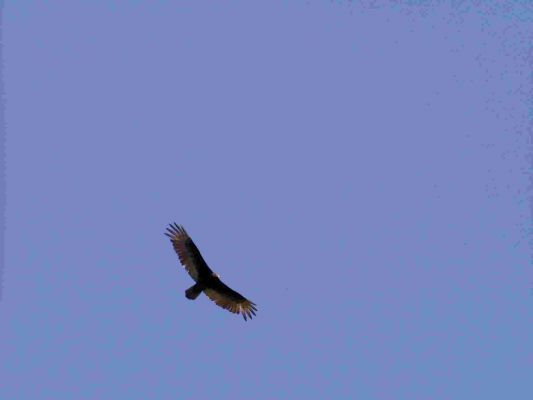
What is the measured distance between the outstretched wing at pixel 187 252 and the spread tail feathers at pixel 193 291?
0.35m

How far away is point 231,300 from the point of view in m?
30.8

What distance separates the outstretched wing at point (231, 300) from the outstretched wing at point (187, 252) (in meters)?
0.64

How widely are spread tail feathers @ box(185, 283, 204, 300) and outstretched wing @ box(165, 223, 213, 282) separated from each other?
1.15 ft

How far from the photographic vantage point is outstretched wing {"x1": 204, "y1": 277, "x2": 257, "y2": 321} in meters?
30.5

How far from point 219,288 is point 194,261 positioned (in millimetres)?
1051

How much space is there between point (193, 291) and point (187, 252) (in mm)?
1081

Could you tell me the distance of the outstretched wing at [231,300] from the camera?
3052cm

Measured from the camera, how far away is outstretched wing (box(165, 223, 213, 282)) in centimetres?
3012

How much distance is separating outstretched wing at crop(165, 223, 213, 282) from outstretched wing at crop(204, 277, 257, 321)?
2.10ft

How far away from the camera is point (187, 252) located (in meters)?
30.2

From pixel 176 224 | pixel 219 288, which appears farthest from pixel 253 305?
pixel 176 224

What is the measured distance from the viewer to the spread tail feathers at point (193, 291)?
98.3ft

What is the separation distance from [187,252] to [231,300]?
6.27 feet

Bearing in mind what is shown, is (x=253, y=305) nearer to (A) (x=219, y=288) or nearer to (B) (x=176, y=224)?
(A) (x=219, y=288)
